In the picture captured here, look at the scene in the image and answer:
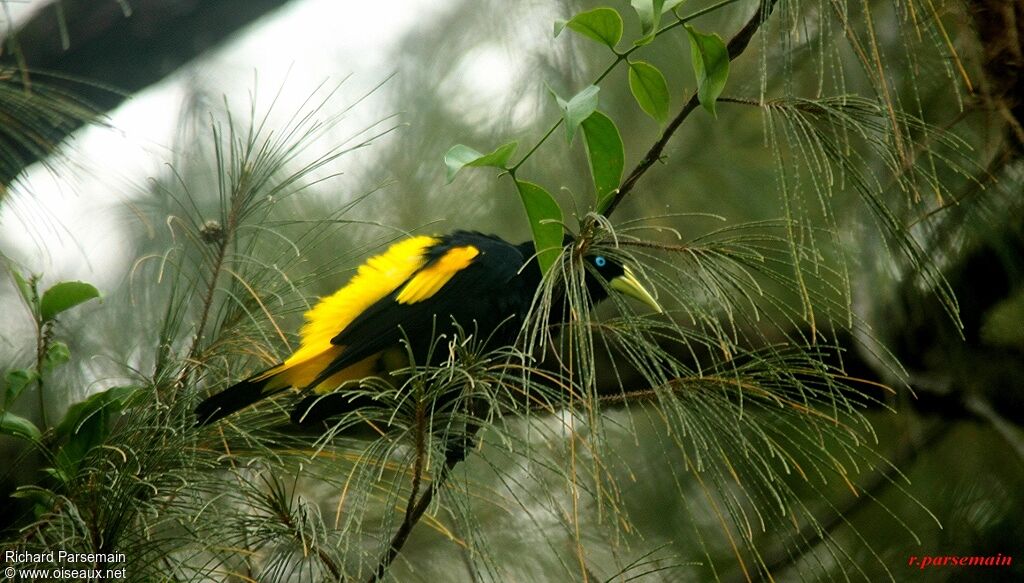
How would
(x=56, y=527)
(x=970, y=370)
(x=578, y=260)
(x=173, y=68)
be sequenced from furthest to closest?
(x=173, y=68) < (x=970, y=370) < (x=56, y=527) < (x=578, y=260)

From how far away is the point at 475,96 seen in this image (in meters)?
2.43

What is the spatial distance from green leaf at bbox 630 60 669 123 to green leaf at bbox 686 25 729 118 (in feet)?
0.15

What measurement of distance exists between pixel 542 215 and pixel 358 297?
881 millimetres

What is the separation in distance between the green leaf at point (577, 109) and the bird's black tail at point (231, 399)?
2.66 feet

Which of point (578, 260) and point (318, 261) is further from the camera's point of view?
point (318, 261)

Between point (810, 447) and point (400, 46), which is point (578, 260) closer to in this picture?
point (810, 447)

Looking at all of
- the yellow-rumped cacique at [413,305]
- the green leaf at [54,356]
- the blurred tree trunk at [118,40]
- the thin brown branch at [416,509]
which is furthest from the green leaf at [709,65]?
the blurred tree trunk at [118,40]

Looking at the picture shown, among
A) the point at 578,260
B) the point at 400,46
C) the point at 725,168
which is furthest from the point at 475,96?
the point at 578,260

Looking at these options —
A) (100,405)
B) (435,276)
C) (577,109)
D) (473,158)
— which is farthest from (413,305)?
(577,109)

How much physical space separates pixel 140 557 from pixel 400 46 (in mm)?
1795

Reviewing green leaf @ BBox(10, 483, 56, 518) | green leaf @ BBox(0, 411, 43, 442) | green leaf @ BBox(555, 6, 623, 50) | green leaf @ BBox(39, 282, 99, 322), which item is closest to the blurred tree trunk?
green leaf @ BBox(39, 282, 99, 322)

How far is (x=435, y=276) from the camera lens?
1.75 m

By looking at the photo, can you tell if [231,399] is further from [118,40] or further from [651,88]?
[118,40]

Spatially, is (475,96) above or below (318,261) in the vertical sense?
above
